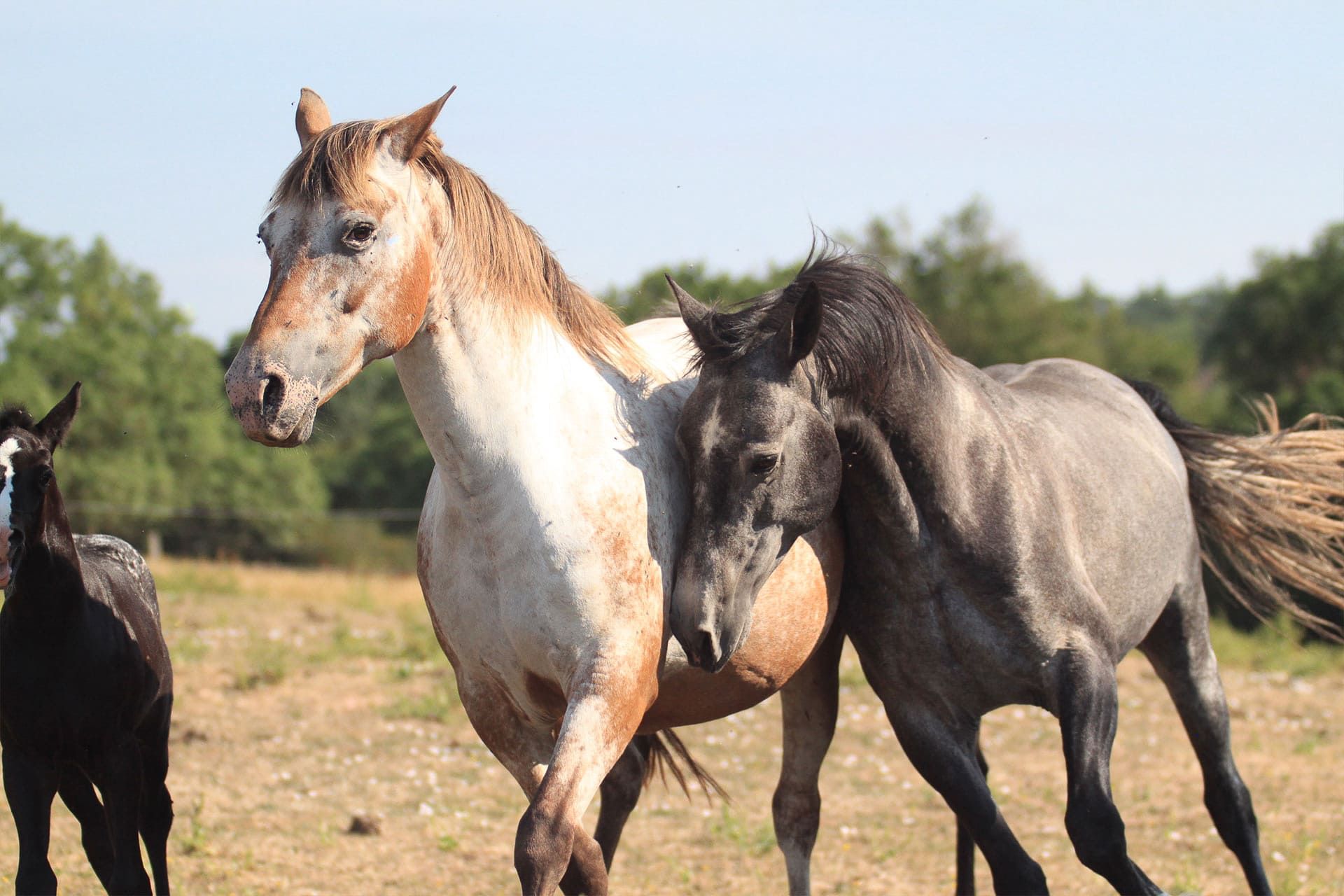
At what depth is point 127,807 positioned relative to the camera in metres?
3.94

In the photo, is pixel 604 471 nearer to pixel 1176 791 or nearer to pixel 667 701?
pixel 667 701

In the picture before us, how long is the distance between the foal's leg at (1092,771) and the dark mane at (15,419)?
3332 mm

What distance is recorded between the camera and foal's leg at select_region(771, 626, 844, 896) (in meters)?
4.46

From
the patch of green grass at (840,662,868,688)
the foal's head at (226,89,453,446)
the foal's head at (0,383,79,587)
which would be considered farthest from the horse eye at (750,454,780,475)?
the patch of green grass at (840,662,868,688)

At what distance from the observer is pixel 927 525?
144 inches

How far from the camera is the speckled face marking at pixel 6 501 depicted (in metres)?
3.66

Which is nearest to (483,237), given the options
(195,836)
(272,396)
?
(272,396)

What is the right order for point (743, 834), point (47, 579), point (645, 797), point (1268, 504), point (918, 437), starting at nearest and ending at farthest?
point (918, 437)
point (47, 579)
point (1268, 504)
point (743, 834)
point (645, 797)

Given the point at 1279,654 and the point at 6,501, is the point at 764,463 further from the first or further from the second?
the point at 1279,654

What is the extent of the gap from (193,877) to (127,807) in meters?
1.48

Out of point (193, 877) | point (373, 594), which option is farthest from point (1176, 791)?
point (373, 594)

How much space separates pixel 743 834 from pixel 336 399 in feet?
75.3

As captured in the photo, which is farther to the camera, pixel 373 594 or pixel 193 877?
pixel 373 594

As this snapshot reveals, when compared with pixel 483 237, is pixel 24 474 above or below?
below
